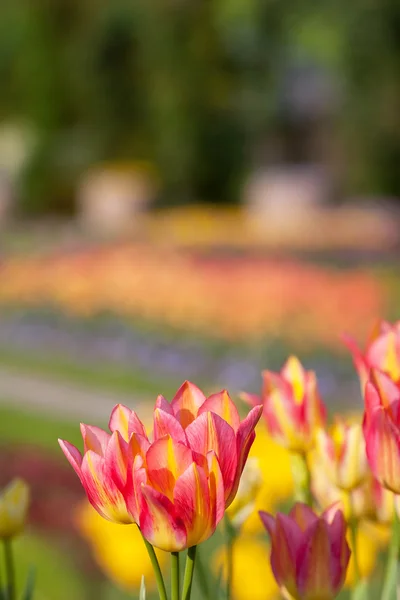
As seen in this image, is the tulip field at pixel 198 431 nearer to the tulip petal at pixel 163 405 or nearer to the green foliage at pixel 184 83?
the tulip petal at pixel 163 405

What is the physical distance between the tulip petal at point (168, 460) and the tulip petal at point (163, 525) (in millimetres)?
16

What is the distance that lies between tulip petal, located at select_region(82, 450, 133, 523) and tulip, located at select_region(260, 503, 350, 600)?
0.43 feet

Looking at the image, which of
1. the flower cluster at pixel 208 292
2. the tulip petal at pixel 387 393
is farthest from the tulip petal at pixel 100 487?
the flower cluster at pixel 208 292

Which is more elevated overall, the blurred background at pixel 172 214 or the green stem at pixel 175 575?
the blurred background at pixel 172 214

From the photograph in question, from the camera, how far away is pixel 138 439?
28.0 inches

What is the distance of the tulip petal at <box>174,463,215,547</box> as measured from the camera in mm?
676

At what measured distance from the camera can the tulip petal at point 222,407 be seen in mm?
732

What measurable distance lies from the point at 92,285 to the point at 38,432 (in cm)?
296

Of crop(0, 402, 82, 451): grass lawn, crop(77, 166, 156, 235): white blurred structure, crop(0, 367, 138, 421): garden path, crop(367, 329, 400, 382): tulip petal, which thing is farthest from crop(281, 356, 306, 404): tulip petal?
crop(77, 166, 156, 235): white blurred structure

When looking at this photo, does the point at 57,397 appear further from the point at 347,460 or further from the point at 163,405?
the point at 163,405

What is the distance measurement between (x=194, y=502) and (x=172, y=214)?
15.2 meters

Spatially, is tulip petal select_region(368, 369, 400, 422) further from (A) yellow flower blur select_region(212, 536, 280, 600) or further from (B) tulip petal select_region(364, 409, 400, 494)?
(A) yellow flower blur select_region(212, 536, 280, 600)

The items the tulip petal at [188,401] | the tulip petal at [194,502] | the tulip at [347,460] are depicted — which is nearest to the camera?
the tulip petal at [194,502]

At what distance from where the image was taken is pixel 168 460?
69cm
